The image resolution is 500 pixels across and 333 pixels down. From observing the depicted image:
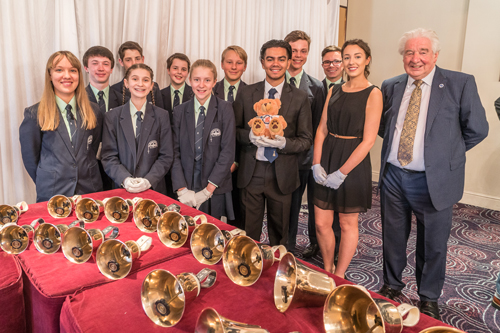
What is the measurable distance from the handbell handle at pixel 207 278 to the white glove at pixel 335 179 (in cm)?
145

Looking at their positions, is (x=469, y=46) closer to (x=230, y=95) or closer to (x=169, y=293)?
(x=230, y=95)

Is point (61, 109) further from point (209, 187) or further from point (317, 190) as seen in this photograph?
point (317, 190)

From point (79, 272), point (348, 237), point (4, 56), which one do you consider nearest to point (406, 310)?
point (79, 272)

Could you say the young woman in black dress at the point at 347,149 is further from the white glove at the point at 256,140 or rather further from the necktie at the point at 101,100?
the necktie at the point at 101,100

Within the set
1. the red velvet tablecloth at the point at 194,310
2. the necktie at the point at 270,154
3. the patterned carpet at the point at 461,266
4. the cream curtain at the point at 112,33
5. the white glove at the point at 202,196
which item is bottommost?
the patterned carpet at the point at 461,266

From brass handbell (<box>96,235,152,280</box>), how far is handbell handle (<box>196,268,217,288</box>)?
1.03 ft

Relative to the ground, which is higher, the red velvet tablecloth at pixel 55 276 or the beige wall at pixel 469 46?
the beige wall at pixel 469 46

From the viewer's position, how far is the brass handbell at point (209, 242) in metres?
1.50

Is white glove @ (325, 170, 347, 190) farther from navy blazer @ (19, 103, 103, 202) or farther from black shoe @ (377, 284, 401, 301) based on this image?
navy blazer @ (19, 103, 103, 202)

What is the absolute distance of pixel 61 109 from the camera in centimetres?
256

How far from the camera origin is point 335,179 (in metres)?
2.53

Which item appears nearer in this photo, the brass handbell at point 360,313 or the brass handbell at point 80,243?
the brass handbell at point 360,313

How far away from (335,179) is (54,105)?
2.09 meters

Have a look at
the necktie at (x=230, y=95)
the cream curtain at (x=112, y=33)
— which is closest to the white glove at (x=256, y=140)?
the necktie at (x=230, y=95)
